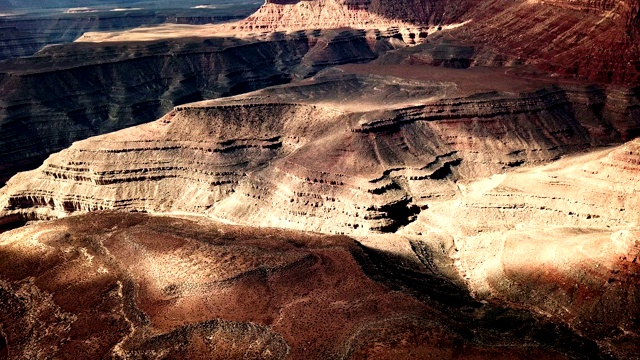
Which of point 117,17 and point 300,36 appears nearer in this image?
point 300,36

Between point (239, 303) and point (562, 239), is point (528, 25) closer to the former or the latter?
point (562, 239)

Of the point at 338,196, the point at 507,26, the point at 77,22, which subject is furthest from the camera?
the point at 77,22

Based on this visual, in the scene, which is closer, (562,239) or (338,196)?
(562,239)

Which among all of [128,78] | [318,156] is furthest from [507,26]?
[128,78]

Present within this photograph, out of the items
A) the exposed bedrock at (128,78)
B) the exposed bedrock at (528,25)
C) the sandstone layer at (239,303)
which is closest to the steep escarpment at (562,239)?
the sandstone layer at (239,303)

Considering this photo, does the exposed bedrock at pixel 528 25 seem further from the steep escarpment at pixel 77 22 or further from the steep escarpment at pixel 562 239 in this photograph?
the steep escarpment at pixel 77 22

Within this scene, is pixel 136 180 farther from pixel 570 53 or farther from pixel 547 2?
pixel 547 2

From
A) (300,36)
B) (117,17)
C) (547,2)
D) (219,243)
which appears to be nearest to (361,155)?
(219,243)
